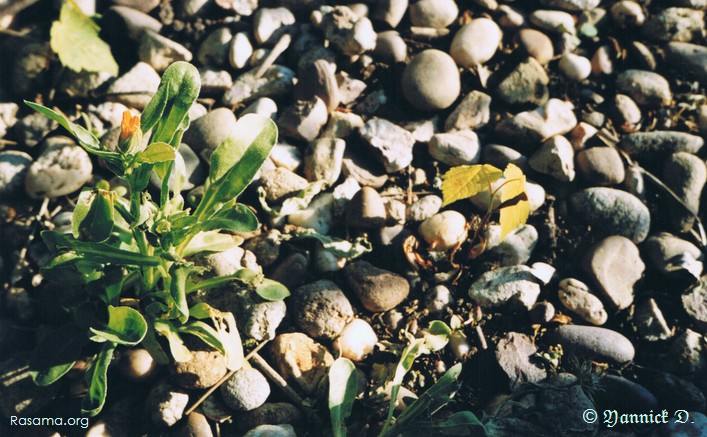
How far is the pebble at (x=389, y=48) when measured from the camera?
113 inches

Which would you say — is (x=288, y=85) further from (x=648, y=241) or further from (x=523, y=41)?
(x=648, y=241)

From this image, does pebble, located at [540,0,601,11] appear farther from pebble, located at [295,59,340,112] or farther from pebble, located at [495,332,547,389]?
pebble, located at [495,332,547,389]

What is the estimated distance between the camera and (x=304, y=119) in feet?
8.77

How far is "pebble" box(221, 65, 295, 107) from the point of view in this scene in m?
2.76

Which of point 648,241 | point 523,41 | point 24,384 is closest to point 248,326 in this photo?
point 24,384

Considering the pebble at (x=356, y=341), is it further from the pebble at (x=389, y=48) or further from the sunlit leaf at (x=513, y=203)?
the pebble at (x=389, y=48)

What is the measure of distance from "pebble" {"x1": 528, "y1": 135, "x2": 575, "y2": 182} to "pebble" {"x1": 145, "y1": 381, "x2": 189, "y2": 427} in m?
1.73

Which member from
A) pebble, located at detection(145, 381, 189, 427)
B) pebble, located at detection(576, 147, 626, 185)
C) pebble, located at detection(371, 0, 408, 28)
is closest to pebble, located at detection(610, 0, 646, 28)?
pebble, located at detection(576, 147, 626, 185)

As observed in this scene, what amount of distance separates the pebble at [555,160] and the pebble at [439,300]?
737 mm

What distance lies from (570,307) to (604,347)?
20 cm

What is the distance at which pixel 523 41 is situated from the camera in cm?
298

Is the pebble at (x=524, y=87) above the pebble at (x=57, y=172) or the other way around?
above

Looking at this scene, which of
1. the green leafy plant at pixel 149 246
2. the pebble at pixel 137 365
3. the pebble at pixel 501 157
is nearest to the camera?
the green leafy plant at pixel 149 246

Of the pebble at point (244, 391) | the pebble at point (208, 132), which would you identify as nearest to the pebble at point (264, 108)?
the pebble at point (208, 132)
